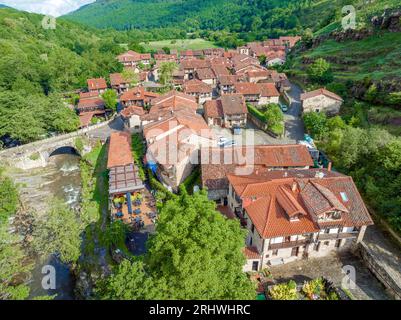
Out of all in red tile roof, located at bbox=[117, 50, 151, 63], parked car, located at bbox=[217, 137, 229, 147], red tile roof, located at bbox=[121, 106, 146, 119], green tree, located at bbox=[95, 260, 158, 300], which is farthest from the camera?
red tile roof, located at bbox=[117, 50, 151, 63]

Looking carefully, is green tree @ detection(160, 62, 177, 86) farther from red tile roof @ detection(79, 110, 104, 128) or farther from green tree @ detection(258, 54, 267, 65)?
green tree @ detection(258, 54, 267, 65)

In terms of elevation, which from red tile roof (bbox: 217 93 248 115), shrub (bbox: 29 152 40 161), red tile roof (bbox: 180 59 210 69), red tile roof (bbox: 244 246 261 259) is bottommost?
red tile roof (bbox: 244 246 261 259)

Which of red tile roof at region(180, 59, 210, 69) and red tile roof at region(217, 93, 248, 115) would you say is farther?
red tile roof at region(180, 59, 210, 69)

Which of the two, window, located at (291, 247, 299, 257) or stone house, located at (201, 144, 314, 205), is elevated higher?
stone house, located at (201, 144, 314, 205)

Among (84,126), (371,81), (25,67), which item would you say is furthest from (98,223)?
(25,67)

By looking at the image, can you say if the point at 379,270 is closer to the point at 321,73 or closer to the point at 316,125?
the point at 316,125

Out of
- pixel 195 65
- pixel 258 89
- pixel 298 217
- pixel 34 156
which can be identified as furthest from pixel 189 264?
pixel 195 65

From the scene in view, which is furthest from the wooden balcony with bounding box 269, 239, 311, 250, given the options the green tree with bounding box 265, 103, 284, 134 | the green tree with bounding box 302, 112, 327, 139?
the green tree with bounding box 265, 103, 284, 134
